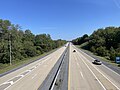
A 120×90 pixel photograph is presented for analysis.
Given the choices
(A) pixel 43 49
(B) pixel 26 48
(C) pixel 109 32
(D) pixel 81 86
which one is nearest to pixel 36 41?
(A) pixel 43 49

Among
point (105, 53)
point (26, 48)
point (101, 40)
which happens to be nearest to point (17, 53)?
point (26, 48)

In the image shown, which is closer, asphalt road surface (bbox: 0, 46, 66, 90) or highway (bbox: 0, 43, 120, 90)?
highway (bbox: 0, 43, 120, 90)

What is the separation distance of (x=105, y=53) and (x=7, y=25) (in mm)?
41586

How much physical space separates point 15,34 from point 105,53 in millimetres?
37851

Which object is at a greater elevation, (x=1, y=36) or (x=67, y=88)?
(x=1, y=36)

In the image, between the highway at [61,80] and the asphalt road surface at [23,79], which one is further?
the asphalt road surface at [23,79]

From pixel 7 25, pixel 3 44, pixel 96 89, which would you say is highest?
pixel 7 25

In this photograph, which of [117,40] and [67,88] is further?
[117,40]

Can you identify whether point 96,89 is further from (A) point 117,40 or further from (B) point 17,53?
(A) point 117,40

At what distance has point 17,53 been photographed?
260 ft

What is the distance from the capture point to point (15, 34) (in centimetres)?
8275

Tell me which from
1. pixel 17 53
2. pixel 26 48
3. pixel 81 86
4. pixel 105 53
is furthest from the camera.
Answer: pixel 26 48

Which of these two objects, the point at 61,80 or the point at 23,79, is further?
the point at 23,79

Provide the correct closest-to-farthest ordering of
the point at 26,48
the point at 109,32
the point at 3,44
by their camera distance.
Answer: the point at 3,44
the point at 26,48
the point at 109,32
